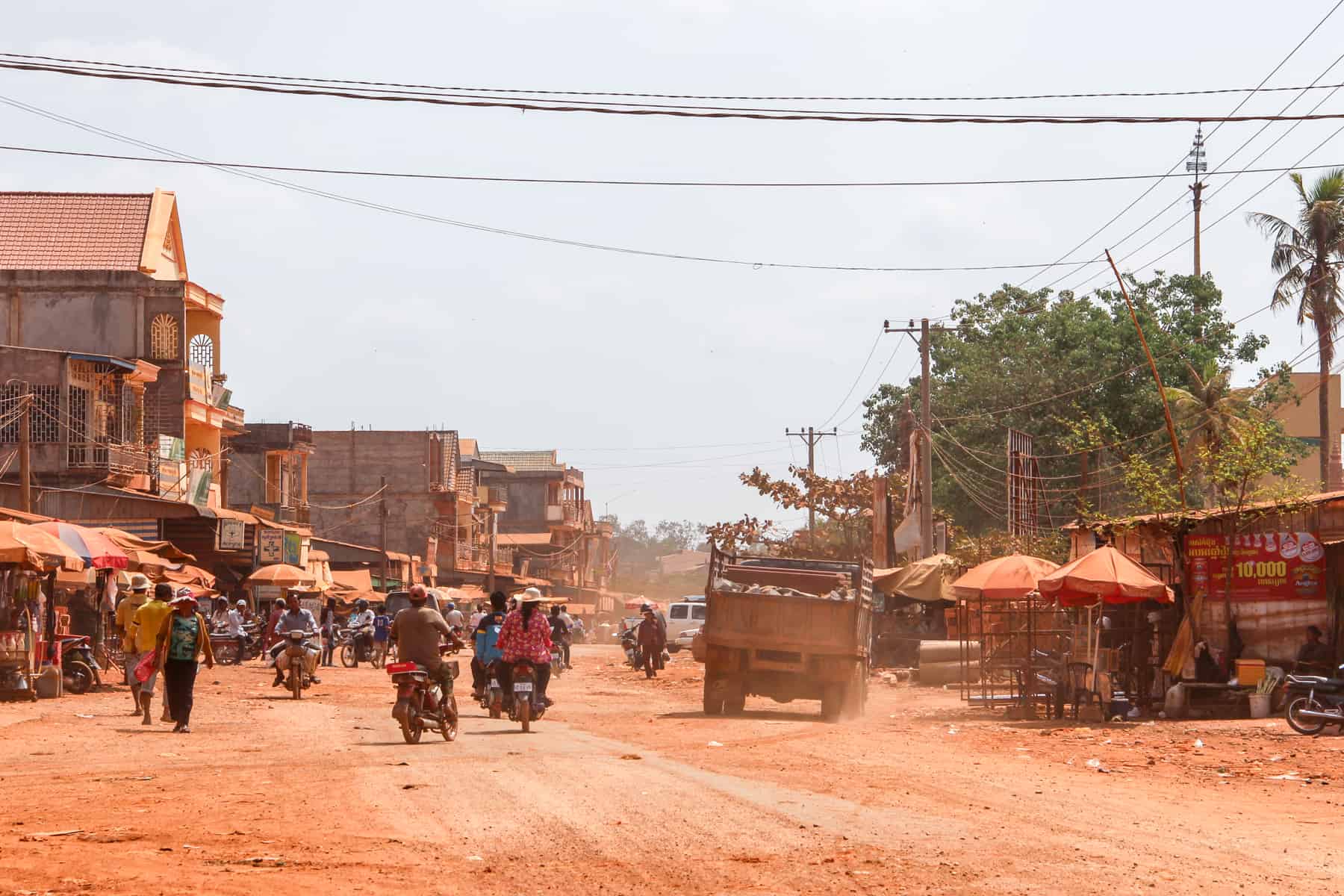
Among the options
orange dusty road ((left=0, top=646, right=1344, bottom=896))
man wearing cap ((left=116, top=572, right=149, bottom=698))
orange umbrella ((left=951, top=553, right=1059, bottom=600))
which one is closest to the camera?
orange dusty road ((left=0, top=646, right=1344, bottom=896))

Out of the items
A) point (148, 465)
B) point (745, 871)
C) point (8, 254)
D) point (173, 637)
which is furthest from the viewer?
point (8, 254)

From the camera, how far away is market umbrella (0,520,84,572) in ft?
70.2

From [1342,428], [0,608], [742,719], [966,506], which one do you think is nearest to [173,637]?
[0,608]

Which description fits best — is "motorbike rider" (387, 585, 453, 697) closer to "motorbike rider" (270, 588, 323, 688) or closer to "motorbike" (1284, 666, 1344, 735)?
"motorbike rider" (270, 588, 323, 688)

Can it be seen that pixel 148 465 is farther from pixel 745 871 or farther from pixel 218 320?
pixel 745 871

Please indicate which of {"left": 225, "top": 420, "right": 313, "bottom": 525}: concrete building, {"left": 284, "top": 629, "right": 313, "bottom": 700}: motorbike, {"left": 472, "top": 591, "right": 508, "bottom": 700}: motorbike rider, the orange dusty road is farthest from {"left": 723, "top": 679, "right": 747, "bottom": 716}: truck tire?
{"left": 225, "top": 420, "right": 313, "bottom": 525}: concrete building

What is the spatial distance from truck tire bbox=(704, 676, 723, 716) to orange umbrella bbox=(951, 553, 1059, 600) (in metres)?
4.59

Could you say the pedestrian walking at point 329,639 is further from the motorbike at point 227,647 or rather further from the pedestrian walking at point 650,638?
the pedestrian walking at point 650,638

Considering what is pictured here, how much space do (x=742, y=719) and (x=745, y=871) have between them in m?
13.7

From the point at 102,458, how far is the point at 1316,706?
107ft

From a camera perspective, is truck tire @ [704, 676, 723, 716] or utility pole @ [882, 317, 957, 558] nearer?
truck tire @ [704, 676, 723, 716]

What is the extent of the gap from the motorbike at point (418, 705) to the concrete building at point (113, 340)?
27.3m

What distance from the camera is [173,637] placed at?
740 inches

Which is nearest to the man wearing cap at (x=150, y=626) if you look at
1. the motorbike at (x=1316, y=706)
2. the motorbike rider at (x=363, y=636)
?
the motorbike at (x=1316, y=706)
